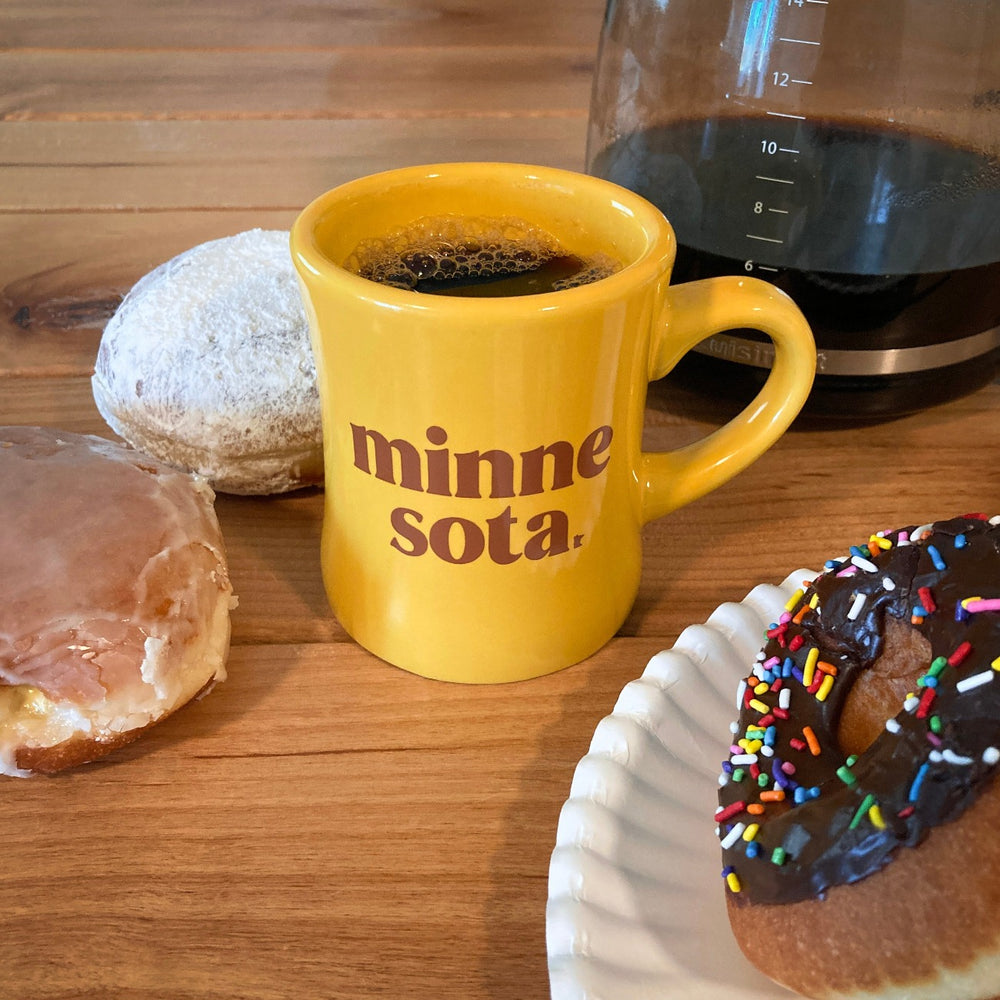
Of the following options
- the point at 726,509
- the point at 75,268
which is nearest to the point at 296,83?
the point at 75,268

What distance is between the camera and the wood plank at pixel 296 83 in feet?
3.83

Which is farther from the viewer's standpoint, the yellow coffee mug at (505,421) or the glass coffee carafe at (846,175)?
the glass coffee carafe at (846,175)

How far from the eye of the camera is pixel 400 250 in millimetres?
550

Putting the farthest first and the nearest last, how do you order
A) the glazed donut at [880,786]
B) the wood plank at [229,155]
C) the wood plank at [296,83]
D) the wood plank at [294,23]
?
the wood plank at [294,23] → the wood plank at [296,83] → the wood plank at [229,155] → the glazed donut at [880,786]

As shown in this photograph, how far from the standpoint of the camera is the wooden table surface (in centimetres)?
43

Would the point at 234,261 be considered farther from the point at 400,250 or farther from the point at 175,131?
the point at 175,131

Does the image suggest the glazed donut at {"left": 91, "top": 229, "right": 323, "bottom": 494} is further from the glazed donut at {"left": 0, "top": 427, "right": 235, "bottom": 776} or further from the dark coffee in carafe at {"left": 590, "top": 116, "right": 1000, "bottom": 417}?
the dark coffee in carafe at {"left": 590, "top": 116, "right": 1000, "bottom": 417}

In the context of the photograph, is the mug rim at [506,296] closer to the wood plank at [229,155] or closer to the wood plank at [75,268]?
the wood plank at [75,268]


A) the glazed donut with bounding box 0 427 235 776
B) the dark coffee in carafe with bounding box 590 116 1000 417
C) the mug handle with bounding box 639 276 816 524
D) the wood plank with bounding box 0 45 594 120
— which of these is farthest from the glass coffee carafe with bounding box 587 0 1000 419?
the wood plank with bounding box 0 45 594 120

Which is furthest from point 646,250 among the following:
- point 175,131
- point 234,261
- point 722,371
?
point 175,131

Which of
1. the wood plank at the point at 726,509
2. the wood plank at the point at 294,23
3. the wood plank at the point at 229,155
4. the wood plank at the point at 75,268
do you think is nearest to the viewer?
the wood plank at the point at 726,509

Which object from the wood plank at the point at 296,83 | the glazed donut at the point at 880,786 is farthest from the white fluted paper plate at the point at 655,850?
the wood plank at the point at 296,83

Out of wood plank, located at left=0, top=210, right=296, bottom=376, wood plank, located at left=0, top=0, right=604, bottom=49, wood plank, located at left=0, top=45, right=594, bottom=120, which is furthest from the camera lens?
wood plank, located at left=0, top=0, right=604, bottom=49

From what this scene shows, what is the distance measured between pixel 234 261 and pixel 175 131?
19.9 inches
